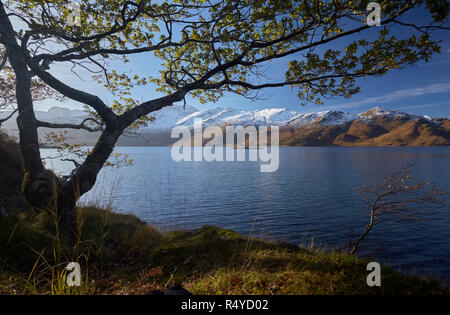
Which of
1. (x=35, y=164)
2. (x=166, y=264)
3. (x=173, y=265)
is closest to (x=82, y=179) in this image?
(x=35, y=164)

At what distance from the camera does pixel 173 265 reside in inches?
209

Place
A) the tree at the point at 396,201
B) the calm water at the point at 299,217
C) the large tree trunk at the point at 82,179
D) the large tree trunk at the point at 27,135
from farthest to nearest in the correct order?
the calm water at the point at 299,217 → the tree at the point at 396,201 → the large tree trunk at the point at 82,179 → the large tree trunk at the point at 27,135

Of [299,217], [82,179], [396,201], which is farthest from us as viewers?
[299,217]

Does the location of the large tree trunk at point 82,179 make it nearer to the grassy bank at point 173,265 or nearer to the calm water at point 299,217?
the grassy bank at point 173,265

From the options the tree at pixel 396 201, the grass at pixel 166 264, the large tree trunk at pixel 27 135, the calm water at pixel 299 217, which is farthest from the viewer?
the calm water at pixel 299 217

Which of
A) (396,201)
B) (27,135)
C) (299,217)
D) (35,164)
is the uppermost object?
(27,135)

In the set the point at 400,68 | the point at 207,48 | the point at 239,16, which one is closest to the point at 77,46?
the point at 207,48

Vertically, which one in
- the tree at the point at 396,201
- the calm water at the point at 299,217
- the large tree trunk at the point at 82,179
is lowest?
the calm water at the point at 299,217

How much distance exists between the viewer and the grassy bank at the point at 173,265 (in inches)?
118

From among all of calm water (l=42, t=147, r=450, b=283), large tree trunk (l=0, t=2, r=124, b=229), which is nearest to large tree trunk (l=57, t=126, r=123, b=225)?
→ large tree trunk (l=0, t=2, r=124, b=229)

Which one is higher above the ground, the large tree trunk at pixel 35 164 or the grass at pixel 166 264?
the large tree trunk at pixel 35 164

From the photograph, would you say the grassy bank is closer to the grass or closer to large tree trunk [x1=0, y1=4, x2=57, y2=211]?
the grass

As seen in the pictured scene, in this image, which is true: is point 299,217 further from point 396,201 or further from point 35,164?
point 35,164

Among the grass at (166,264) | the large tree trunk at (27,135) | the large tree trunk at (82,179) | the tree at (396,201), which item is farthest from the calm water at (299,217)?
the grass at (166,264)
